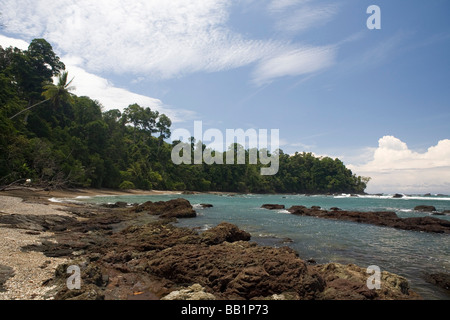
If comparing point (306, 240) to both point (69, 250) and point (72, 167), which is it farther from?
point (72, 167)

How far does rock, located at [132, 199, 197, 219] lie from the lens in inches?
905

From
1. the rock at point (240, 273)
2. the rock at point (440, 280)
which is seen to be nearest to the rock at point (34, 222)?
the rock at point (240, 273)

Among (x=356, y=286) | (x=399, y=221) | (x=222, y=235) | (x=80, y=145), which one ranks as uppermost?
(x=80, y=145)

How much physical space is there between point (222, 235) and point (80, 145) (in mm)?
47738

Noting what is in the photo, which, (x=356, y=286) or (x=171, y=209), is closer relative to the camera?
(x=356, y=286)

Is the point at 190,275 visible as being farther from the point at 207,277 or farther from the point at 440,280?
the point at 440,280

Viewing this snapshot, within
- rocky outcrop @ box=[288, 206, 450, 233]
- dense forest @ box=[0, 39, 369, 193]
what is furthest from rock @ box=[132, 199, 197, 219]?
rocky outcrop @ box=[288, 206, 450, 233]

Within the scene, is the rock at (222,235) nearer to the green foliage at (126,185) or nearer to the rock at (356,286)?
the rock at (356,286)

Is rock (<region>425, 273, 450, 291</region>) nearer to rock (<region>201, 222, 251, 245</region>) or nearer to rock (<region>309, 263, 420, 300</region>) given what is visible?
rock (<region>309, 263, 420, 300</region>)

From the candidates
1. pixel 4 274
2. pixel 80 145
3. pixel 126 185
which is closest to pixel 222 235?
pixel 4 274

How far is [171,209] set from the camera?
82.3ft

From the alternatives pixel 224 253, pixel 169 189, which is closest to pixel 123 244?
pixel 224 253

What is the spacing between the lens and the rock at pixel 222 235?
11539 millimetres
